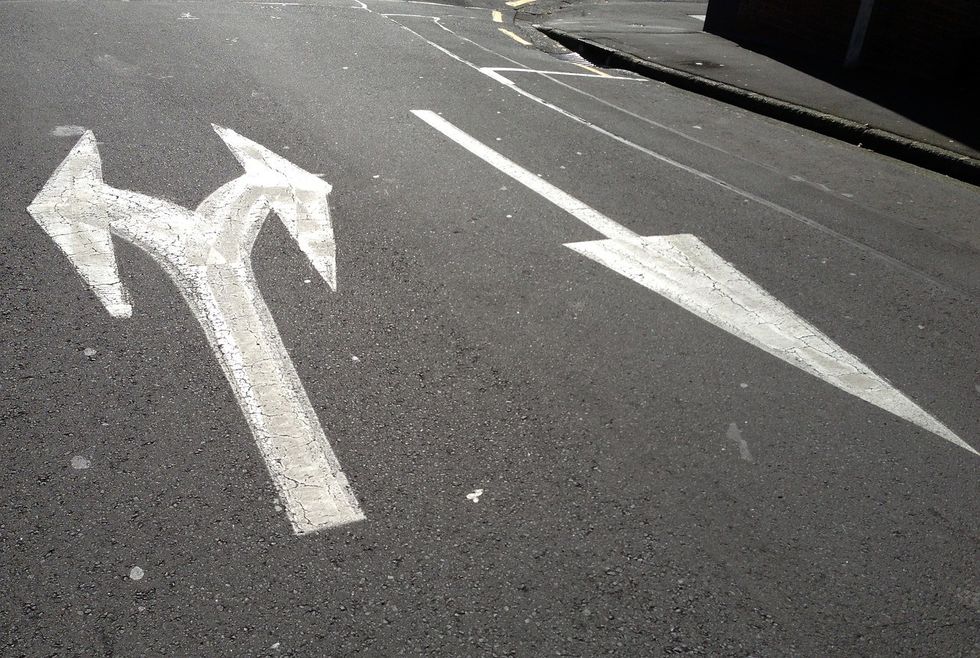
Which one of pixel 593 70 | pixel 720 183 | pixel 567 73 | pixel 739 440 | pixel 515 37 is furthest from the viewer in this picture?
pixel 515 37

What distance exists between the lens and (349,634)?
3025 millimetres

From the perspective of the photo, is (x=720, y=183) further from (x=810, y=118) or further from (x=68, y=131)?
(x=68, y=131)

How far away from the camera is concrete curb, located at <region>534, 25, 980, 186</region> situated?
28.7 ft

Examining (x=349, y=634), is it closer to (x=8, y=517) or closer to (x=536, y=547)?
(x=536, y=547)

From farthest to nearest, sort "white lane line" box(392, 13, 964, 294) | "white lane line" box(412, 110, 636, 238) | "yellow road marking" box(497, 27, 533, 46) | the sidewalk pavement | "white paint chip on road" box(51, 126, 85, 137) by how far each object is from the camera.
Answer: "yellow road marking" box(497, 27, 533, 46)
the sidewalk pavement
"white paint chip on road" box(51, 126, 85, 137)
"white lane line" box(412, 110, 636, 238)
"white lane line" box(392, 13, 964, 294)

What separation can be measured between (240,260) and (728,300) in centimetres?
305

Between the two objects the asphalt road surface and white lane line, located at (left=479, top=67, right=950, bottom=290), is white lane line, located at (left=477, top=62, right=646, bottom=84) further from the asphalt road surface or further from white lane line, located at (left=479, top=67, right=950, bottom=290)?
the asphalt road surface

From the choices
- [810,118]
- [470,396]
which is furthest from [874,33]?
[470,396]

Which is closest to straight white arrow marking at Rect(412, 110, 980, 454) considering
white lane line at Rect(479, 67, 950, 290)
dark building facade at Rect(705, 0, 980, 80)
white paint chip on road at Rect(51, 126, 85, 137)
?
white lane line at Rect(479, 67, 950, 290)

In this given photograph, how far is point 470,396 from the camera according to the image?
4371 mm

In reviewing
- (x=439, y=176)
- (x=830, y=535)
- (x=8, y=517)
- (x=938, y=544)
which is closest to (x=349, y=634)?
(x=8, y=517)

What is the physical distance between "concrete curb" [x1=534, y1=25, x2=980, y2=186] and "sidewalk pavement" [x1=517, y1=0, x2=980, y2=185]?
0.01 m

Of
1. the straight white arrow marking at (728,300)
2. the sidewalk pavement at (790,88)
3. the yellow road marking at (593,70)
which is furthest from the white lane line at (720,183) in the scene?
the sidewalk pavement at (790,88)

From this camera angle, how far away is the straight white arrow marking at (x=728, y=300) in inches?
184
